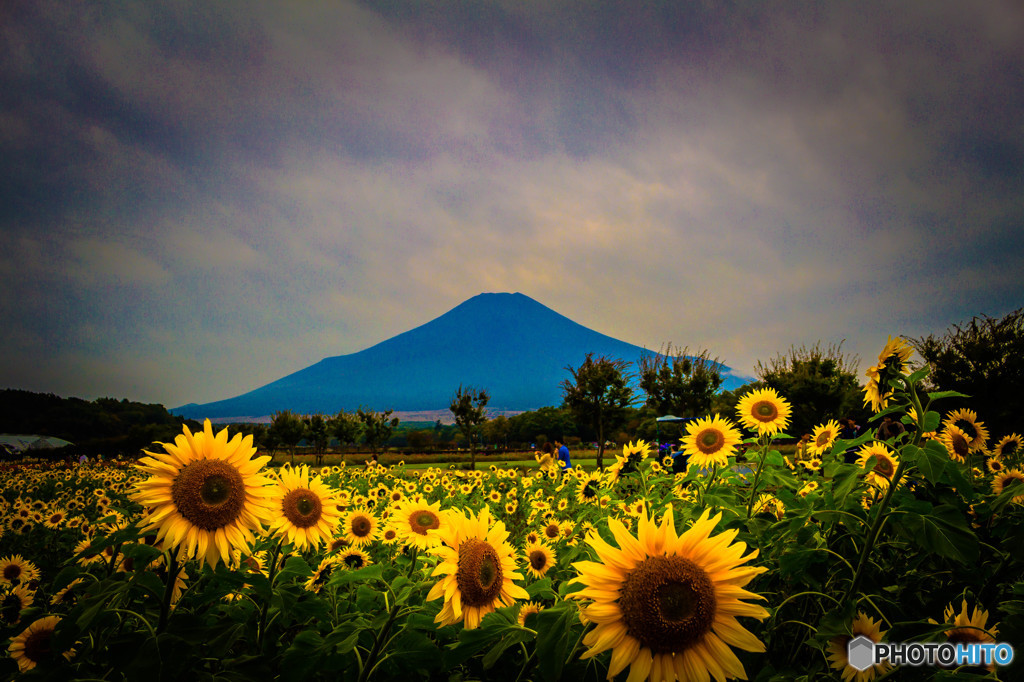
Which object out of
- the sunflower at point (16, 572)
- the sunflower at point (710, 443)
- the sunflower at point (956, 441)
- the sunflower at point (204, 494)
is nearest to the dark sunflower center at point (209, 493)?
the sunflower at point (204, 494)

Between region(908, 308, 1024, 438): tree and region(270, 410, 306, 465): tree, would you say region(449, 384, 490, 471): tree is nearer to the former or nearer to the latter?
region(270, 410, 306, 465): tree

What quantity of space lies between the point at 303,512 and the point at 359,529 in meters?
1.39

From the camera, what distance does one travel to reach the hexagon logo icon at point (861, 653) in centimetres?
181

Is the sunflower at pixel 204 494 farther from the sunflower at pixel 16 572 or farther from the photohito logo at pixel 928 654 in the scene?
the sunflower at pixel 16 572

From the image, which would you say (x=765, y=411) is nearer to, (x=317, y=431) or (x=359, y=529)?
(x=359, y=529)

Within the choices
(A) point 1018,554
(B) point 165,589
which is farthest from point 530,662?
(A) point 1018,554

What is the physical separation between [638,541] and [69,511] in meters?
11.1

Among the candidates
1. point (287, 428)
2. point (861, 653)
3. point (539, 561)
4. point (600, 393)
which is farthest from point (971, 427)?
point (287, 428)

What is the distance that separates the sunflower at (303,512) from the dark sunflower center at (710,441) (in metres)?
2.88

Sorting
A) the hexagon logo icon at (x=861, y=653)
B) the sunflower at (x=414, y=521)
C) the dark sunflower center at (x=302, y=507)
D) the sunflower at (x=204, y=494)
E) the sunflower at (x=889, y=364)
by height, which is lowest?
the hexagon logo icon at (x=861, y=653)

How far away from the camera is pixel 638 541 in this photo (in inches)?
58.2

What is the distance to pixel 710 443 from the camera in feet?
12.7

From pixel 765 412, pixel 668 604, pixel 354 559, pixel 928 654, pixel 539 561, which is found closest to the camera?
pixel 668 604

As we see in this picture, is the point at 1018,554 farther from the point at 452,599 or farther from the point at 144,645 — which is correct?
the point at 144,645
